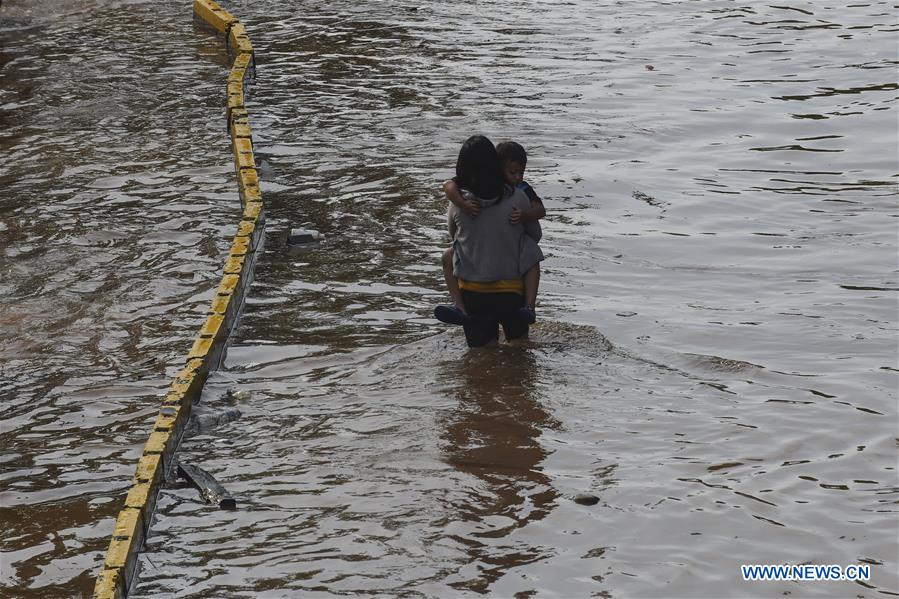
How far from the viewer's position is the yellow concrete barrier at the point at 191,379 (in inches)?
235

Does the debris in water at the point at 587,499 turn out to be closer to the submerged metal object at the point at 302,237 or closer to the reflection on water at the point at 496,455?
the reflection on water at the point at 496,455

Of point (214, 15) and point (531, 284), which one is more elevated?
point (214, 15)

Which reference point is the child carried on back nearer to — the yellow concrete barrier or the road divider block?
the yellow concrete barrier

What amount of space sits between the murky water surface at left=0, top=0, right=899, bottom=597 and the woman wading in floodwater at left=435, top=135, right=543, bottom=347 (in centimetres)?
42

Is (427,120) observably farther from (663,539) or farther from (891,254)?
(663,539)

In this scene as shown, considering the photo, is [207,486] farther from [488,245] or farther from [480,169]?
[480,169]

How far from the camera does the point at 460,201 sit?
794 centimetres

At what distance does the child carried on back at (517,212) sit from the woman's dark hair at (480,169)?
4 cm

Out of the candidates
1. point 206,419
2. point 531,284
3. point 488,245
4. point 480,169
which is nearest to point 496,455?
point 531,284

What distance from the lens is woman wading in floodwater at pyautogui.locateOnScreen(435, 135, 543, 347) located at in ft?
25.7

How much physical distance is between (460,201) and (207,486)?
96.3 inches

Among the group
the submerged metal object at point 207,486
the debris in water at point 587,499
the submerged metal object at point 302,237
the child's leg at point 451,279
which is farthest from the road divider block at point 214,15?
the debris in water at point 587,499

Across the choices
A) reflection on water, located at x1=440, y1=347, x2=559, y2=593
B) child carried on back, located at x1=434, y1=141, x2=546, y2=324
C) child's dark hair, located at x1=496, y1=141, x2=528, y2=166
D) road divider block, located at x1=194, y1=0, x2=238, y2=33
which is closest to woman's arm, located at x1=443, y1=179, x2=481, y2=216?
child carried on back, located at x1=434, y1=141, x2=546, y2=324

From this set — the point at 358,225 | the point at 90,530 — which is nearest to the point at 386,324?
the point at 358,225
